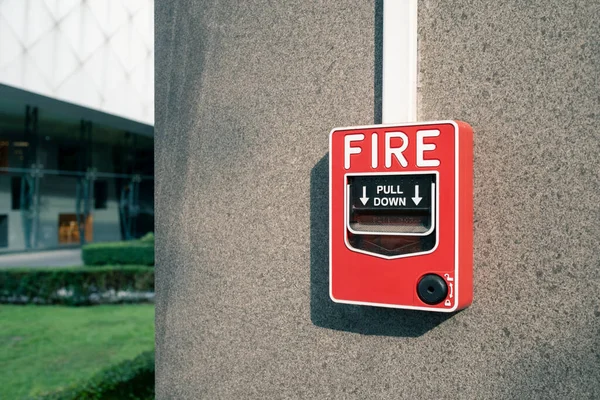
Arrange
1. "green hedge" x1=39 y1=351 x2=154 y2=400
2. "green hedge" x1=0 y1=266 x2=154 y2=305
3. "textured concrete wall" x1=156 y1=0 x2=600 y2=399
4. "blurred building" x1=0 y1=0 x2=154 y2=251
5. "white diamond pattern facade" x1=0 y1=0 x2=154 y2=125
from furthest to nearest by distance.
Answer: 1. "blurred building" x1=0 y1=0 x2=154 y2=251
2. "white diamond pattern facade" x1=0 y1=0 x2=154 y2=125
3. "green hedge" x1=0 y1=266 x2=154 y2=305
4. "green hedge" x1=39 y1=351 x2=154 y2=400
5. "textured concrete wall" x1=156 y1=0 x2=600 y2=399

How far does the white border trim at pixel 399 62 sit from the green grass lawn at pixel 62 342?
15.5 feet

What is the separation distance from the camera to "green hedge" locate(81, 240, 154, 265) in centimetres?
1248

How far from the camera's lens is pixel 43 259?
59.9 ft

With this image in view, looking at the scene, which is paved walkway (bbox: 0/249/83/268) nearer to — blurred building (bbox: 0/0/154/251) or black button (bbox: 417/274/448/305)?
blurred building (bbox: 0/0/154/251)

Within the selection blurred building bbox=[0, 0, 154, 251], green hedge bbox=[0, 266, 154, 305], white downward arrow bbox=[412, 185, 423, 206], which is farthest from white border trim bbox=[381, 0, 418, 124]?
blurred building bbox=[0, 0, 154, 251]

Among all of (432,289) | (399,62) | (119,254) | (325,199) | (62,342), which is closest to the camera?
(432,289)

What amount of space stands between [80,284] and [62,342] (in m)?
2.88

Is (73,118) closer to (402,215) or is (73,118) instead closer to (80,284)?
(80,284)

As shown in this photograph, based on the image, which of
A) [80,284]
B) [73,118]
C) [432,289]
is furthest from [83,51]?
[432,289]

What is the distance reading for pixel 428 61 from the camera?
154 cm

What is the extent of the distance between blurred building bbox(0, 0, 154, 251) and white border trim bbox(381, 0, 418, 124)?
14.4 metres

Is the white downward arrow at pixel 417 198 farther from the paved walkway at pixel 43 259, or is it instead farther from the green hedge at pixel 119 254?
the paved walkway at pixel 43 259

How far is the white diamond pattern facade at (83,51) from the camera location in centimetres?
1472

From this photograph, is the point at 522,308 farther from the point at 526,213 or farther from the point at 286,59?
the point at 286,59
